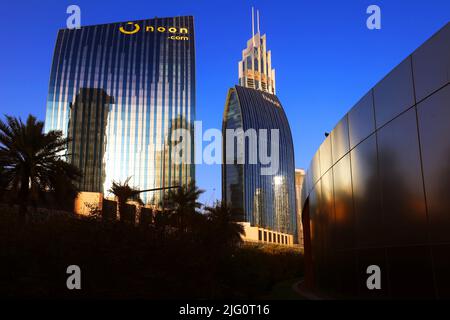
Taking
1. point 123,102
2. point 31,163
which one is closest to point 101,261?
point 31,163

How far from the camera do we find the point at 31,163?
24203 millimetres

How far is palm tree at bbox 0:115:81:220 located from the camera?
23984 mm

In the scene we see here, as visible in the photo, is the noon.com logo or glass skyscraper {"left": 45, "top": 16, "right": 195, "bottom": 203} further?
the noon.com logo

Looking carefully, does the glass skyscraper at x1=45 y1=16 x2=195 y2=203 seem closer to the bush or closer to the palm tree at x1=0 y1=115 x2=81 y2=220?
the palm tree at x1=0 y1=115 x2=81 y2=220

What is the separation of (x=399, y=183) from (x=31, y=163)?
1922 cm

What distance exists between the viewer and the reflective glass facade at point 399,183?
1037cm

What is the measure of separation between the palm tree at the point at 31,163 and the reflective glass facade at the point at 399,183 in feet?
49.8

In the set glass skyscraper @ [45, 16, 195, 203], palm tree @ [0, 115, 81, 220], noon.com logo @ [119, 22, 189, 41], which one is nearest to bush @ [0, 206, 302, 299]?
palm tree @ [0, 115, 81, 220]

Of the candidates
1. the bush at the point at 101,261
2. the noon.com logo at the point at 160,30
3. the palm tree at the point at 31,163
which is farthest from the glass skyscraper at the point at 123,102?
the bush at the point at 101,261

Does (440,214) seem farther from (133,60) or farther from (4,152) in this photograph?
(133,60)

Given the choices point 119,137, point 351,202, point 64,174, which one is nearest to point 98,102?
point 119,137

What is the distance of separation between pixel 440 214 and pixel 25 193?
2105 cm

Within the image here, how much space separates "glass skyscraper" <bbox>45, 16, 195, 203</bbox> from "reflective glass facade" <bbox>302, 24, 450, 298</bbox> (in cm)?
11247

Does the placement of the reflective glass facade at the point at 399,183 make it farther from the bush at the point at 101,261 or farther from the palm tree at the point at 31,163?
the palm tree at the point at 31,163
